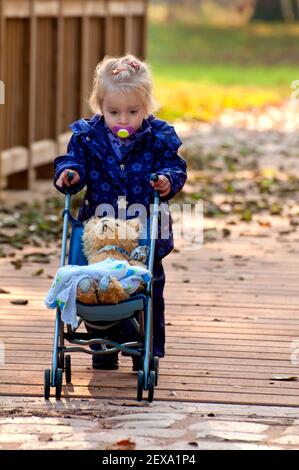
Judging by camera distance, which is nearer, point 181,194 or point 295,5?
point 181,194

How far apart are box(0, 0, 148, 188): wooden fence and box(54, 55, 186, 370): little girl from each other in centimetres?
582

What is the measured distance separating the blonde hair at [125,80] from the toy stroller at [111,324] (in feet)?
1.43

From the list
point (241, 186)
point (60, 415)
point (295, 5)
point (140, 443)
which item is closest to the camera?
point (140, 443)

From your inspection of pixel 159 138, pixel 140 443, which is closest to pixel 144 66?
pixel 159 138

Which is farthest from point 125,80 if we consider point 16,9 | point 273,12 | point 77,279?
point 273,12

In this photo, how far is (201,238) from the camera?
1045 cm

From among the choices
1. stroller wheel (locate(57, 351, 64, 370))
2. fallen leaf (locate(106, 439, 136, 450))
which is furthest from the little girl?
fallen leaf (locate(106, 439, 136, 450))

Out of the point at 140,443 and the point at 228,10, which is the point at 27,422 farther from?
the point at 228,10

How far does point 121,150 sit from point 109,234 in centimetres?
47

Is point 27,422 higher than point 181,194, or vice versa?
point 27,422

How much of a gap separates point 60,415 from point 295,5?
4643 cm

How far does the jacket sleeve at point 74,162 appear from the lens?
6008mm

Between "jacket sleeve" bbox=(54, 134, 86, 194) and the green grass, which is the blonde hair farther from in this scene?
the green grass

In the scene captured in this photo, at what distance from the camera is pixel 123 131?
19.6 ft
